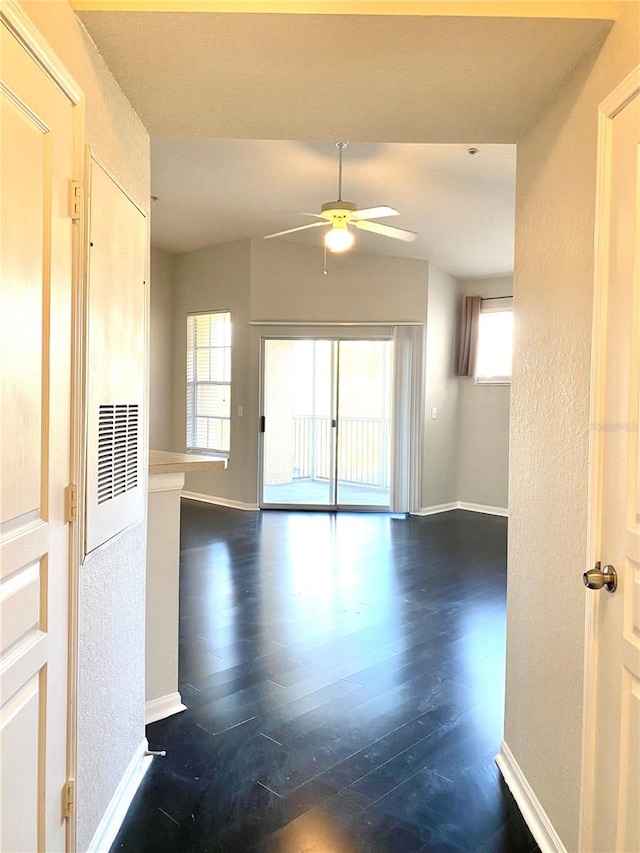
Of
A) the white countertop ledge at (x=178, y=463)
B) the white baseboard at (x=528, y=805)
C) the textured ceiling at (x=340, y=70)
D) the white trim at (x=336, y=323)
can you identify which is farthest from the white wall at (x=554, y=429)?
the white trim at (x=336, y=323)

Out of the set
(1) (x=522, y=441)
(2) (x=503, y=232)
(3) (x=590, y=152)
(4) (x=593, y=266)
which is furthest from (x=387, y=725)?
(2) (x=503, y=232)

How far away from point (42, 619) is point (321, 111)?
1651 millimetres

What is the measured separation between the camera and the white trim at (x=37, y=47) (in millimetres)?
1126

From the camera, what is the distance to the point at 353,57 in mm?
1605

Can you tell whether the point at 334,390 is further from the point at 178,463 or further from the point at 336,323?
the point at 178,463

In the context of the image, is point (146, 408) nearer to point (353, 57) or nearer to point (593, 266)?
point (353, 57)

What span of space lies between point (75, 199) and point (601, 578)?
5.10 feet

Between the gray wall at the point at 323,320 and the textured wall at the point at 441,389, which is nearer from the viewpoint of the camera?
the gray wall at the point at 323,320

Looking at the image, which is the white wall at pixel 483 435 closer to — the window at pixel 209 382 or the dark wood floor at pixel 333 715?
the dark wood floor at pixel 333 715

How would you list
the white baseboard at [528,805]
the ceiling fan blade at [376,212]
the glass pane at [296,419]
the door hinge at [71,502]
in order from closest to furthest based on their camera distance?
the door hinge at [71,502] < the white baseboard at [528,805] < the ceiling fan blade at [376,212] < the glass pane at [296,419]

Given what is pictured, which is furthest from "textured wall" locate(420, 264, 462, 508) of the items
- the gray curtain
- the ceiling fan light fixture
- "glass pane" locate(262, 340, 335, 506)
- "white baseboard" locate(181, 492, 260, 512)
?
the ceiling fan light fixture

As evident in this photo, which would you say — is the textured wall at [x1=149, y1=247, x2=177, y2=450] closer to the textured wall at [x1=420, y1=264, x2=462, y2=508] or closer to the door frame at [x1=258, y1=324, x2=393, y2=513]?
the door frame at [x1=258, y1=324, x2=393, y2=513]

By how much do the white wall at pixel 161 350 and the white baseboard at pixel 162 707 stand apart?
17.0 ft

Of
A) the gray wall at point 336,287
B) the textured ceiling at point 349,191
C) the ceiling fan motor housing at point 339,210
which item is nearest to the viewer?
the ceiling fan motor housing at point 339,210
